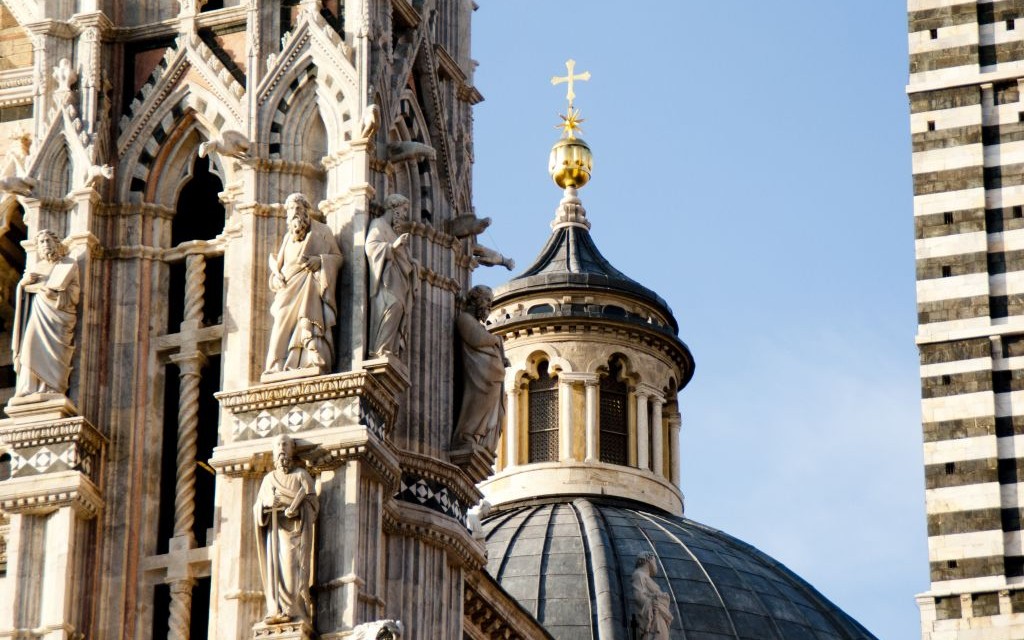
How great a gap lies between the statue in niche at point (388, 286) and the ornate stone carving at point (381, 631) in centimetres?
→ 262

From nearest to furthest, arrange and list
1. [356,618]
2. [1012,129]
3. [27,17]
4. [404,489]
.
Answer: [356,618] < [404,489] < [27,17] < [1012,129]

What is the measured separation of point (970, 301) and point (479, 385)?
7.66 metres

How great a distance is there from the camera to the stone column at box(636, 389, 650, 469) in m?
69.3

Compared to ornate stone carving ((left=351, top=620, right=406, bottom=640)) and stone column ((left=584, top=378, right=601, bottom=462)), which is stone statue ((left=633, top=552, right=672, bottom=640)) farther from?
ornate stone carving ((left=351, top=620, right=406, bottom=640))

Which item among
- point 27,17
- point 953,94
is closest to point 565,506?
point 953,94

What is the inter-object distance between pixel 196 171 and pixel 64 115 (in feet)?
4.36

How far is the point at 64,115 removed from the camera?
34062 millimetres

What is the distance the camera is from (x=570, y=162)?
2908 inches

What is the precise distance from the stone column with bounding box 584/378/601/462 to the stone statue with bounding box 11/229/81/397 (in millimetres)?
35753

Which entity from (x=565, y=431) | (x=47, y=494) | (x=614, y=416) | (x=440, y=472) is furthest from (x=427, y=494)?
(x=614, y=416)

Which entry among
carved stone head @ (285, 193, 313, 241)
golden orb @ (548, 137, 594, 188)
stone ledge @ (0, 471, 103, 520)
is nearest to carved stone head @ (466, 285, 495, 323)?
carved stone head @ (285, 193, 313, 241)

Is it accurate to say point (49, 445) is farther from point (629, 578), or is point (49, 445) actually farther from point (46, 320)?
point (629, 578)

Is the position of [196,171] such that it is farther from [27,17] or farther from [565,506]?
[565,506]

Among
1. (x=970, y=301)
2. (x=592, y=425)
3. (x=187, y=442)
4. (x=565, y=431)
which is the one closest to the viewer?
(x=187, y=442)
